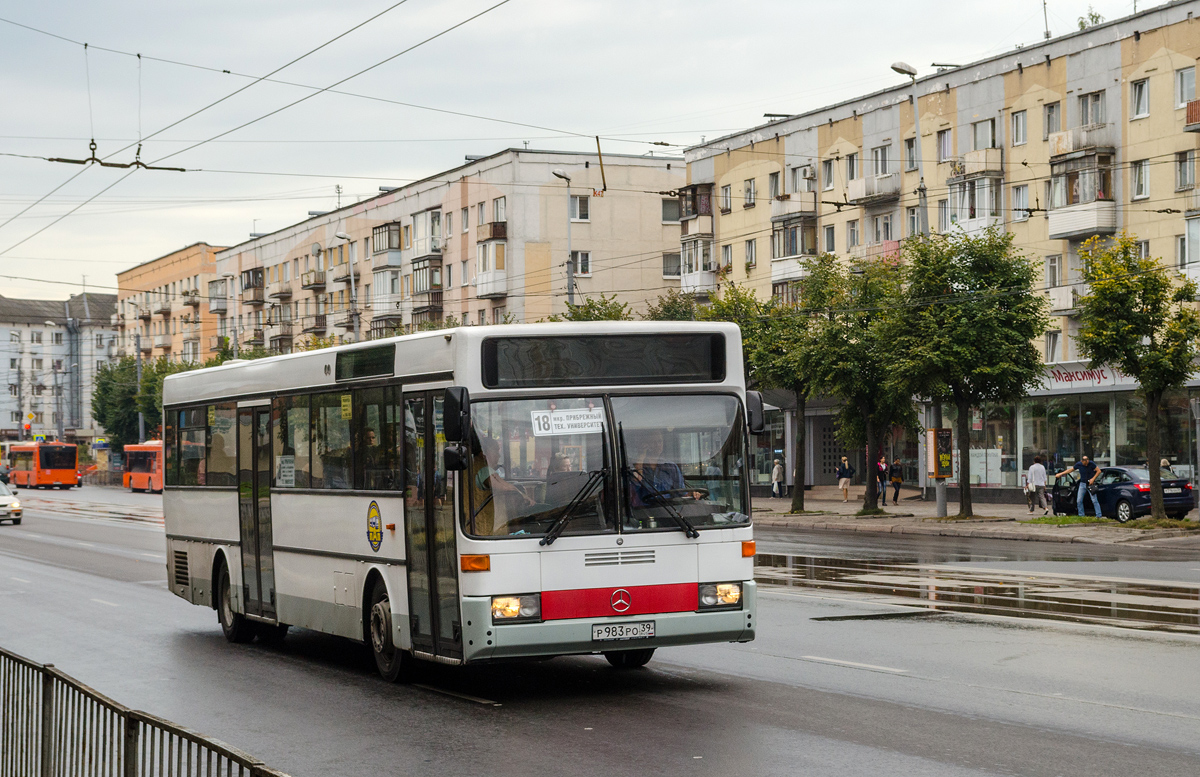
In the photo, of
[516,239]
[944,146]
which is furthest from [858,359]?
[516,239]

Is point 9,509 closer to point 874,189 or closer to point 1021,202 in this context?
point 874,189

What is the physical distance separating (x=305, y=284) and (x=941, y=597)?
83.6m

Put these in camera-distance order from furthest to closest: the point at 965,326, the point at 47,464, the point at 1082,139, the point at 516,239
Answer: the point at 47,464 → the point at 516,239 → the point at 1082,139 → the point at 965,326

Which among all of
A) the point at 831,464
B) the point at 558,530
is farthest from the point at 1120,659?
the point at 831,464

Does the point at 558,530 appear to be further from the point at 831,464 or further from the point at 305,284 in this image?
the point at 305,284

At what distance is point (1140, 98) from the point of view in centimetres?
4453

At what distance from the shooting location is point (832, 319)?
41938 mm

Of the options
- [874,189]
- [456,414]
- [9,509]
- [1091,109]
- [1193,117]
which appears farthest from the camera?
[874,189]

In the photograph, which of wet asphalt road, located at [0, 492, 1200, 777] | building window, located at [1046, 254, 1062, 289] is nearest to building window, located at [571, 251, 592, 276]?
building window, located at [1046, 254, 1062, 289]

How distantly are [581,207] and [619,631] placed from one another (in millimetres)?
66049

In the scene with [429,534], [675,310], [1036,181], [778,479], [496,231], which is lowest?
[778,479]

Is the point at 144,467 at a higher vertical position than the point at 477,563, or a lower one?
lower

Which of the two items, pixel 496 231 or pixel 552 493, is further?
pixel 496 231

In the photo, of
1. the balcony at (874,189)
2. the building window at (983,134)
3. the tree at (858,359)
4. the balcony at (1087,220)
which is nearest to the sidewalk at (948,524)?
the tree at (858,359)
